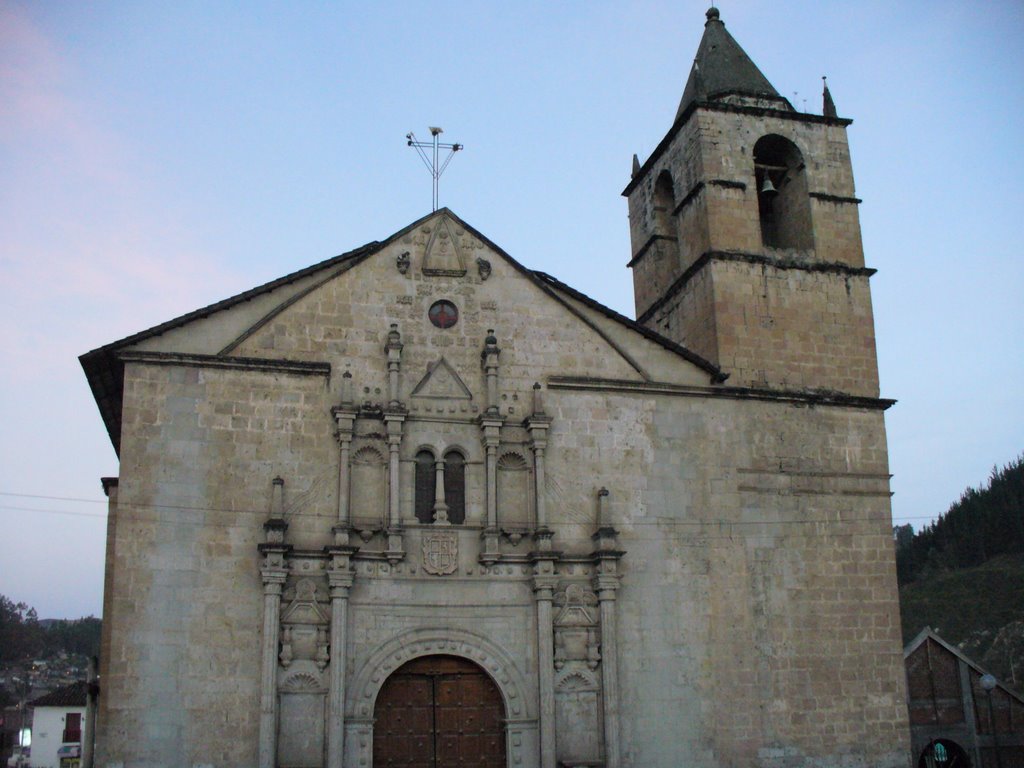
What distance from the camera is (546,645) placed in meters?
18.0

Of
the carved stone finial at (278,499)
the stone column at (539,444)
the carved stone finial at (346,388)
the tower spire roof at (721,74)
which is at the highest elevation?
the tower spire roof at (721,74)

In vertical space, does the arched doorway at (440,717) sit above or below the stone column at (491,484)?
below

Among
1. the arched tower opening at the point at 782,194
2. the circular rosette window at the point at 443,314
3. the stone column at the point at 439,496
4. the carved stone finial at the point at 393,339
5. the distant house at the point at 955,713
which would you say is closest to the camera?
the stone column at the point at 439,496

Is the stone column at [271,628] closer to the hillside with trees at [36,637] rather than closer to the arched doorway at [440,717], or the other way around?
the arched doorway at [440,717]

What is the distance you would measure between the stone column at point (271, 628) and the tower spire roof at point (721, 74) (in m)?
→ 13.5

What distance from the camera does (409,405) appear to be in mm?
18969

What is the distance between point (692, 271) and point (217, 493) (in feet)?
36.4

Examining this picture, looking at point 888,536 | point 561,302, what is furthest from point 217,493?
point 888,536

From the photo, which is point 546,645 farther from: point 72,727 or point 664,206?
point 72,727

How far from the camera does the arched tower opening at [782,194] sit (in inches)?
934

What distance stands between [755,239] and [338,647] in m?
12.4

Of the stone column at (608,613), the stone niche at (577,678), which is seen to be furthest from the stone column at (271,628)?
the stone column at (608,613)

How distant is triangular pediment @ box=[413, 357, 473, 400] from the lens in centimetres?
1916

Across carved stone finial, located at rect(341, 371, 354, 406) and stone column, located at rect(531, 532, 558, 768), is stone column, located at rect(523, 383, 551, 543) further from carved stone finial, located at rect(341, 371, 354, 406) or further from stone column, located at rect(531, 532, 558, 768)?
carved stone finial, located at rect(341, 371, 354, 406)
